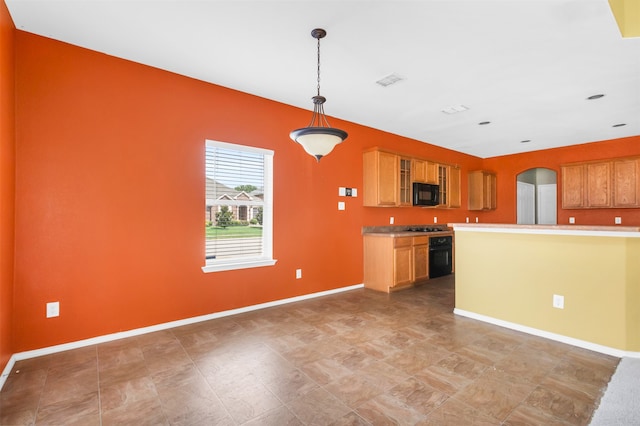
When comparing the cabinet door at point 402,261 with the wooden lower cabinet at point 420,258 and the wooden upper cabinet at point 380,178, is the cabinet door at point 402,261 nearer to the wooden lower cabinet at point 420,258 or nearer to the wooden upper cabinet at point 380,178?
the wooden lower cabinet at point 420,258

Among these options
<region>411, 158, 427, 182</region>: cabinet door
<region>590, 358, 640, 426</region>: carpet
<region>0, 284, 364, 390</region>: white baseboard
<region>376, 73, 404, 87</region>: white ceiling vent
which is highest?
<region>376, 73, 404, 87</region>: white ceiling vent

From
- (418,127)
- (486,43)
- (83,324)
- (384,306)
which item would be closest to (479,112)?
(418,127)

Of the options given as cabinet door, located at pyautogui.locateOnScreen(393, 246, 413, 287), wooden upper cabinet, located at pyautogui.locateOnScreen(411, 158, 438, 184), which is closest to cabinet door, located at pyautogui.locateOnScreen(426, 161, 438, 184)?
wooden upper cabinet, located at pyautogui.locateOnScreen(411, 158, 438, 184)

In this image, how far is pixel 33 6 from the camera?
2.33 meters

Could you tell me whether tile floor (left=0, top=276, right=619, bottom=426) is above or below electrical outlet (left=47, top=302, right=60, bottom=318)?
below

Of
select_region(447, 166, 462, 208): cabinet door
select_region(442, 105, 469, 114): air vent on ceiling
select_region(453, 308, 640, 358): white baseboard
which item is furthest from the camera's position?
select_region(447, 166, 462, 208): cabinet door

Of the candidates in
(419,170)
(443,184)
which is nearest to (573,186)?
(443,184)

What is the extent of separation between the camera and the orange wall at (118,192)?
2641mm

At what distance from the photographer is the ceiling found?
91.7 inches

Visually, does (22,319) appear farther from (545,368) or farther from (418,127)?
(418,127)

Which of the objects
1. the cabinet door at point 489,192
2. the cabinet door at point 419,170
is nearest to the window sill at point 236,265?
the cabinet door at point 419,170

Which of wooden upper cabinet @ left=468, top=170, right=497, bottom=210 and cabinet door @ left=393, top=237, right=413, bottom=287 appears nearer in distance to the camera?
cabinet door @ left=393, top=237, right=413, bottom=287

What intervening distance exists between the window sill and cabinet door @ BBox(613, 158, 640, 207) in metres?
6.27

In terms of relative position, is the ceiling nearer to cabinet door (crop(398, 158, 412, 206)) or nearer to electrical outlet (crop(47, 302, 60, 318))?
cabinet door (crop(398, 158, 412, 206))
